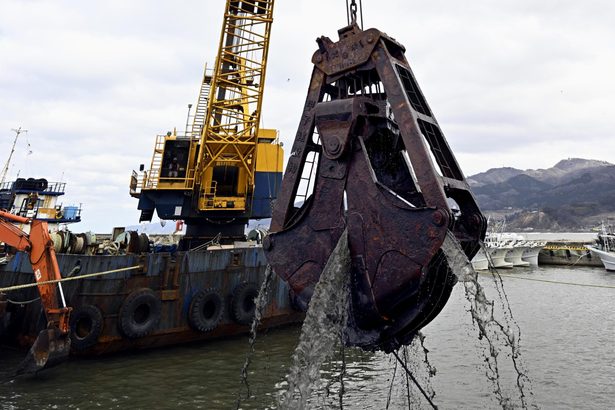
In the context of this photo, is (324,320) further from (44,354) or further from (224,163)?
(224,163)

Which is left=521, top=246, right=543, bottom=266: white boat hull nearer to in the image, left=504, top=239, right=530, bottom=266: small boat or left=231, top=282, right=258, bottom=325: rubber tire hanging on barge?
left=504, top=239, right=530, bottom=266: small boat

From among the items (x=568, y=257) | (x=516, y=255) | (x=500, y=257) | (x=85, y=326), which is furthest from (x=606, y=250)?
(x=85, y=326)

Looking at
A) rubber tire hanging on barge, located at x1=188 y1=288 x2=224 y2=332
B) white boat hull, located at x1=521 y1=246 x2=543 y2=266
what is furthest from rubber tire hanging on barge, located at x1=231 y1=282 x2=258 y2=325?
white boat hull, located at x1=521 y1=246 x2=543 y2=266

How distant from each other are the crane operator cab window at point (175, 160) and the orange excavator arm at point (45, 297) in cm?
657

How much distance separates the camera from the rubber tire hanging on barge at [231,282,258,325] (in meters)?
12.9

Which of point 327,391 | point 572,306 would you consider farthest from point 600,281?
point 327,391

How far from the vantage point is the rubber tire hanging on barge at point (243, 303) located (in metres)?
12.9

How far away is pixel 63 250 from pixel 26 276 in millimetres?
1327

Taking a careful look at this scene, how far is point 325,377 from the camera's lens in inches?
382

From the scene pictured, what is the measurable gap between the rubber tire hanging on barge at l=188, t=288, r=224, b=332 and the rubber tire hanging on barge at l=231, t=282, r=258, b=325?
0.51 metres

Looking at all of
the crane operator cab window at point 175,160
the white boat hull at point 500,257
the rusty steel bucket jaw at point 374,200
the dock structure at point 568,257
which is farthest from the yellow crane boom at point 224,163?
the dock structure at point 568,257

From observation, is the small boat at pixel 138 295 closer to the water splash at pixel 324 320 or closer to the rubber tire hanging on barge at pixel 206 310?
the rubber tire hanging on barge at pixel 206 310

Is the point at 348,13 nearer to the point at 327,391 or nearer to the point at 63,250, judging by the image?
the point at 327,391

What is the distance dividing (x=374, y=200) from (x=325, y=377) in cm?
750
